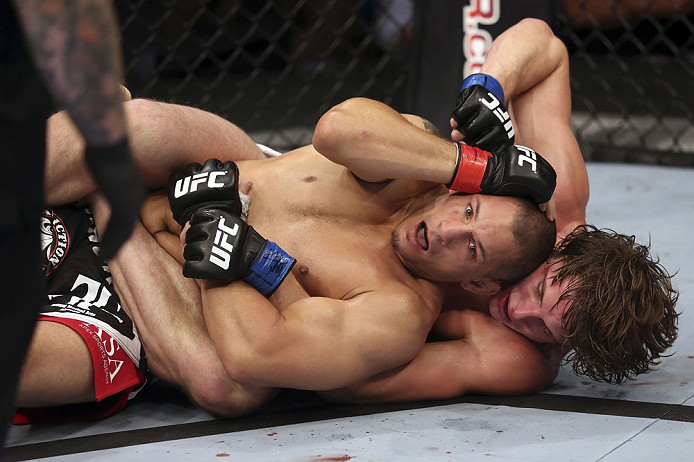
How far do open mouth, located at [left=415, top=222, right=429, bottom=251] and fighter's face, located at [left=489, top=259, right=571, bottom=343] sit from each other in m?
0.20

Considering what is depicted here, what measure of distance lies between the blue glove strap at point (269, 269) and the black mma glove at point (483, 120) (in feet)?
A: 1.54

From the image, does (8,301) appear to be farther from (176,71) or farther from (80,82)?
(176,71)

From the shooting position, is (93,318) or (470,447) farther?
(93,318)

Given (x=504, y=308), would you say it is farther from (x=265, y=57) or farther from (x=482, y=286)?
(x=265, y=57)

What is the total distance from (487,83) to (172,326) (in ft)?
2.76

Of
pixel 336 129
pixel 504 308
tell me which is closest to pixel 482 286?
pixel 504 308

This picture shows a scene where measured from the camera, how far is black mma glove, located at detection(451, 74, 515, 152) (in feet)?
5.12

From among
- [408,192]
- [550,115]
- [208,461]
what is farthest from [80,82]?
[550,115]

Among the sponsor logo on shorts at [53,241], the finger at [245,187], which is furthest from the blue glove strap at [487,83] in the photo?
the sponsor logo on shorts at [53,241]

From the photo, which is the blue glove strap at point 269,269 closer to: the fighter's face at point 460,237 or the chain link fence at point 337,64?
the fighter's face at point 460,237

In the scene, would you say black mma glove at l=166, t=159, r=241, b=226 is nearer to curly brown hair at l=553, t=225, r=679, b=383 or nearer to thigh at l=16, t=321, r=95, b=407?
thigh at l=16, t=321, r=95, b=407

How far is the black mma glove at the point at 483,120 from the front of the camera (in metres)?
1.56

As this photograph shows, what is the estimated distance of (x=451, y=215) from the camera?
148cm

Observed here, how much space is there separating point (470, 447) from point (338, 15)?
140 inches
